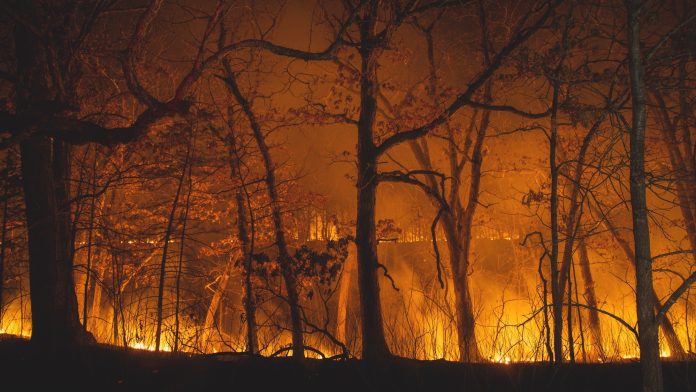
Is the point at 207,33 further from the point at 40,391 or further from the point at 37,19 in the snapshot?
the point at 40,391

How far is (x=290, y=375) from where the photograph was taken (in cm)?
570

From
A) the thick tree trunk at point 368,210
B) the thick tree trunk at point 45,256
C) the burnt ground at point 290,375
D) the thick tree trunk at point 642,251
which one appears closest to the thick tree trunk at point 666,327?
the burnt ground at point 290,375

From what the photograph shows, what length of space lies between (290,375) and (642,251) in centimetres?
399

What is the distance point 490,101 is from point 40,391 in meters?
10.4

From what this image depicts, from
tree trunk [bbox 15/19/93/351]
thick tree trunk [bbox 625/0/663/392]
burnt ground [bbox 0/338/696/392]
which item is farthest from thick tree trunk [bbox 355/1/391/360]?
thick tree trunk [bbox 625/0/663/392]

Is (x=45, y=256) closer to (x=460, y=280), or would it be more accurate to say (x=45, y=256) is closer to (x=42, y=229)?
(x=42, y=229)

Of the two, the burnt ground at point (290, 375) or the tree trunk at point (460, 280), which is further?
the tree trunk at point (460, 280)

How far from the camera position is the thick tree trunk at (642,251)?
3.80 m

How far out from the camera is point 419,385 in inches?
216

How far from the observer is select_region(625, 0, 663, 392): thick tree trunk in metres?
3.80

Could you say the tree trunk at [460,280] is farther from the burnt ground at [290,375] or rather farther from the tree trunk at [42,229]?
the tree trunk at [42,229]

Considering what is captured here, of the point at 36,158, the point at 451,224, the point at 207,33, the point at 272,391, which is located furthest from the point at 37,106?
the point at 451,224

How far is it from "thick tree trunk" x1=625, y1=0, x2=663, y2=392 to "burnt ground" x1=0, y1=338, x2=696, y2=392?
5.09 ft

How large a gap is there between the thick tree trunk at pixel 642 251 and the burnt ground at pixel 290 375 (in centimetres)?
155
